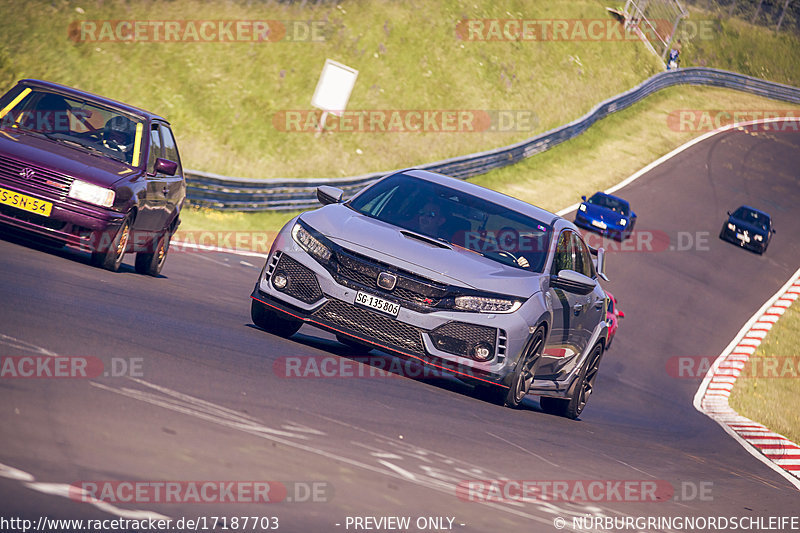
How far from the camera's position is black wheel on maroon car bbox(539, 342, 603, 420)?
10.8m

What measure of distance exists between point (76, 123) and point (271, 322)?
3.82m

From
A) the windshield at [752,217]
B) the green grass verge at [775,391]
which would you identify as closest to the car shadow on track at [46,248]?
the green grass verge at [775,391]

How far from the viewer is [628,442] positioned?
10.9 m

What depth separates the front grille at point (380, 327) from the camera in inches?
334

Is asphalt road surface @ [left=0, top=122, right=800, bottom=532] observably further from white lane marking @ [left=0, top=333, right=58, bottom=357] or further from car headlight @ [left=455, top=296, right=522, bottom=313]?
car headlight @ [left=455, top=296, right=522, bottom=313]

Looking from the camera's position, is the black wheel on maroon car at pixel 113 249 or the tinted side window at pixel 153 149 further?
the tinted side window at pixel 153 149

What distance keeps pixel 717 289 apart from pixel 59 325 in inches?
928

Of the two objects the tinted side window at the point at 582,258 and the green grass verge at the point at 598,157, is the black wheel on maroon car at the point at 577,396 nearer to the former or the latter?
the tinted side window at the point at 582,258

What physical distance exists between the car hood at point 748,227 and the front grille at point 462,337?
28.0m

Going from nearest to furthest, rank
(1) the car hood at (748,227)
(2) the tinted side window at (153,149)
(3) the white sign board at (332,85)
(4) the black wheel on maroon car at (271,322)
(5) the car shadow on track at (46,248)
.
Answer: (4) the black wheel on maroon car at (271,322) < (5) the car shadow on track at (46,248) < (2) the tinted side window at (153,149) < (3) the white sign board at (332,85) < (1) the car hood at (748,227)

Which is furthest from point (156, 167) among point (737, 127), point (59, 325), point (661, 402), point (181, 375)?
point (737, 127)

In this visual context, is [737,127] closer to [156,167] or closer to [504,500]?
[156,167]

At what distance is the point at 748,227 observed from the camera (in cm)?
3447

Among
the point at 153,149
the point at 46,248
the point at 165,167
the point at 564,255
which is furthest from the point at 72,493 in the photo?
the point at 153,149
